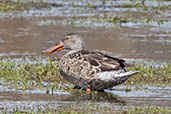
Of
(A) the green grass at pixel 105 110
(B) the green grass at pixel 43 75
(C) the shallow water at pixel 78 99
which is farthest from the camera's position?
(B) the green grass at pixel 43 75

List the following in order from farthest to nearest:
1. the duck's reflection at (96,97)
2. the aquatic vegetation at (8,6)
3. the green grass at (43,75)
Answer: the aquatic vegetation at (8,6) → the green grass at (43,75) → the duck's reflection at (96,97)

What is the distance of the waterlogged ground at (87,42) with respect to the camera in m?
8.65

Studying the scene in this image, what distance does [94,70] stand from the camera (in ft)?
30.5

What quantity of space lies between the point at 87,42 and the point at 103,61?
582cm

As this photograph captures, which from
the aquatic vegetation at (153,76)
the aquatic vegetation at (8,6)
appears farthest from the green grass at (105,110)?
the aquatic vegetation at (8,6)

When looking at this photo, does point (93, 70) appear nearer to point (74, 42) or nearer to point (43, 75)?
point (74, 42)

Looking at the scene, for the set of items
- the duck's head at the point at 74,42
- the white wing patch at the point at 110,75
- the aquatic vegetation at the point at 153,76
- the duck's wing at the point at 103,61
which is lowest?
the aquatic vegetation at the point at 153,76

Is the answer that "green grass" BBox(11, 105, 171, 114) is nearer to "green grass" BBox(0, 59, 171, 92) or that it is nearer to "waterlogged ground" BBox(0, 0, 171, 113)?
"waterlogged ground" BBox(0, 0, 171, 113)

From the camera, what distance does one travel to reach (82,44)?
1021 cm

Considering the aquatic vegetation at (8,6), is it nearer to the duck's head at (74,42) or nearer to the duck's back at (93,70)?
the duck's head at (74,42)

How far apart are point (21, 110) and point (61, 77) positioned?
272cm

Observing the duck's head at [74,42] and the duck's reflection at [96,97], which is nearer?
the duck's reflection at [96,97]

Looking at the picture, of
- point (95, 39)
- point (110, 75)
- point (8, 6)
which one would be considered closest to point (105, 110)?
point (110, 75)

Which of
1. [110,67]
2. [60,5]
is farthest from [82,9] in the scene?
[110,67]
